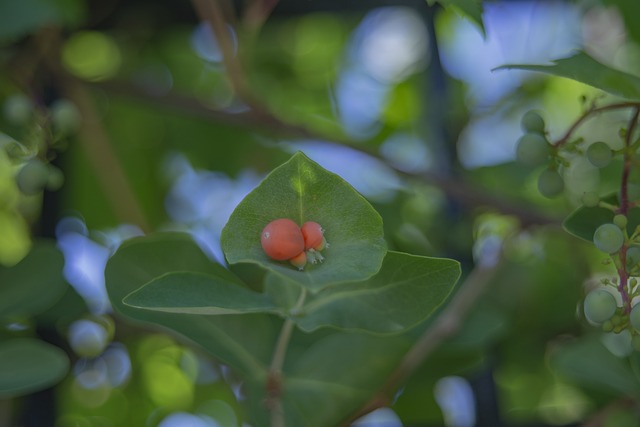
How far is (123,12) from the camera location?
1.10m

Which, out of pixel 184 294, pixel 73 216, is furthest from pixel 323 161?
pixel 184 294

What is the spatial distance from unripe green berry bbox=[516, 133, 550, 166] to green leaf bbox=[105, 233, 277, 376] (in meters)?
0.21

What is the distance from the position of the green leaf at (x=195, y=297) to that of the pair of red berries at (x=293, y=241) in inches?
1.5

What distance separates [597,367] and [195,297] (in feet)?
1.18

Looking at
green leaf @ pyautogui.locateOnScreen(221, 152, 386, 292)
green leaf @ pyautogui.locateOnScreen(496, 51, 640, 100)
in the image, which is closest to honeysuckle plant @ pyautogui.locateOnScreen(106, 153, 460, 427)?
green leaf @ pyautogui.locateOnScreen(221, 152, 386, 292)

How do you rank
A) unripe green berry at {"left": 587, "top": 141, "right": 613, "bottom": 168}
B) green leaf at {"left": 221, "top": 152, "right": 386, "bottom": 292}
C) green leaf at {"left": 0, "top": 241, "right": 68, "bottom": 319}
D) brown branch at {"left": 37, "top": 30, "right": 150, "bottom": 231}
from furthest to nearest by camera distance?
brown branch at {"left": 37, "top": 30, "right": 150, "bottom": 231}, green leaf at {"left": 0, "top": 241, "right": 68, "bottom": 319}, unripe green berry at {"left": 587, "top": 141, "right": 613, "bottom": 168}, green leaf at {"left": 221, "top": 152, "right": 386, "bottom": 292}

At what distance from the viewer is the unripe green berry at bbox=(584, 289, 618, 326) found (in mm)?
528

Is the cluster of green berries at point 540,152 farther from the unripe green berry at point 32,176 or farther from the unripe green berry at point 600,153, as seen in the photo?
the unripe green berry at point 32,176

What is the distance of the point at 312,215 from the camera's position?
1.54ft

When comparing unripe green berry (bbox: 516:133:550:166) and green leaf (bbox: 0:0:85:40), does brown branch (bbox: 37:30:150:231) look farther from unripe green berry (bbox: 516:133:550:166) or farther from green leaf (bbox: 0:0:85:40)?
unripe green berry (bbox: 516:133:550:166)

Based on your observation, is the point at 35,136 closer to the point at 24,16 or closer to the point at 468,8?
the point at 24,16

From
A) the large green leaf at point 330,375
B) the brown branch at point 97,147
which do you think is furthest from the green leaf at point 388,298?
the brown branch at point 97,147

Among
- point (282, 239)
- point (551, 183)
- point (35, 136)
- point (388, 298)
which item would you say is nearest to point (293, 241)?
point (282, 239)

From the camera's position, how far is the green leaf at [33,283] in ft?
2.20
